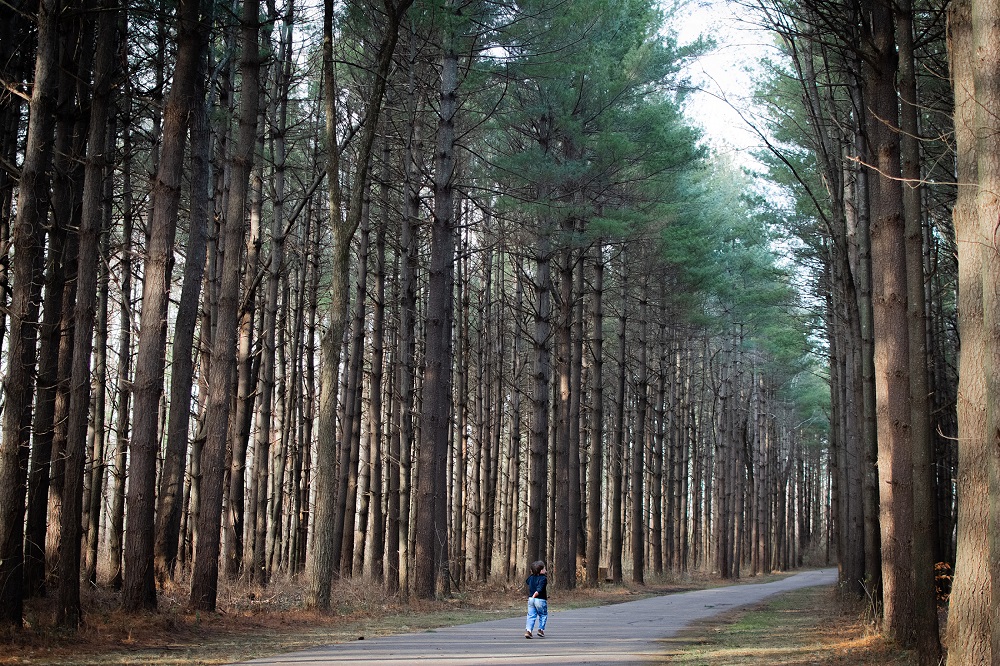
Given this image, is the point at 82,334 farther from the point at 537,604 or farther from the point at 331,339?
the point at 537,604

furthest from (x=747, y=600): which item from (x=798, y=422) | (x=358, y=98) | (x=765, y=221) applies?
(x=798, y=422)

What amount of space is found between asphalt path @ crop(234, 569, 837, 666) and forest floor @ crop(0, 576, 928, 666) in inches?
16.4

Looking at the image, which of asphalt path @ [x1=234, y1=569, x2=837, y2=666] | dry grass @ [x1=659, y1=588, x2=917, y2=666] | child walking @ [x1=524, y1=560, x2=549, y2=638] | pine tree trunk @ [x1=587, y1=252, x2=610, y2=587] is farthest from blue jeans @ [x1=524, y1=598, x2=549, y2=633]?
pine tree trunk @ [x1=587, y1=252, x2=610, y2=587]

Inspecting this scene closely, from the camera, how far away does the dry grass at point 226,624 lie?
814 centimetres

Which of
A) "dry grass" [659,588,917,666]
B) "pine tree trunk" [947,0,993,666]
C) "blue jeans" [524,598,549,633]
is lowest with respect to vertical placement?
"dry grass" [659,588,917,666]

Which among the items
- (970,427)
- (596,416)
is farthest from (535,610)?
(596,416)

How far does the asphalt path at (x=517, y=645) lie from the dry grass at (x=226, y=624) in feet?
1.99

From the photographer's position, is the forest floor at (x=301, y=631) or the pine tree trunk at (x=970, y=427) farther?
the forest floor at (x=301, y=631)

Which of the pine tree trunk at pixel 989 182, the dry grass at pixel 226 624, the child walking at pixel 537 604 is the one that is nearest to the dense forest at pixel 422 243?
the pine tree trunk at pixel 989 182

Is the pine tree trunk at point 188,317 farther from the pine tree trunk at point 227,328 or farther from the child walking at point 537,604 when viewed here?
the child walking at point 537,604

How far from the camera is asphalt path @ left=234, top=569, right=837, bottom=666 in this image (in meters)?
8.23

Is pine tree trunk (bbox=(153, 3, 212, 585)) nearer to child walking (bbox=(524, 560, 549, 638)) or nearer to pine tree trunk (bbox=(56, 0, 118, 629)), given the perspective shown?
pine tree trunk (bbox=(56, 0, 118, 629))

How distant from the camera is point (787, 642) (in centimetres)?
1118

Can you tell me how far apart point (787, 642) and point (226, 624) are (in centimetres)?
698
